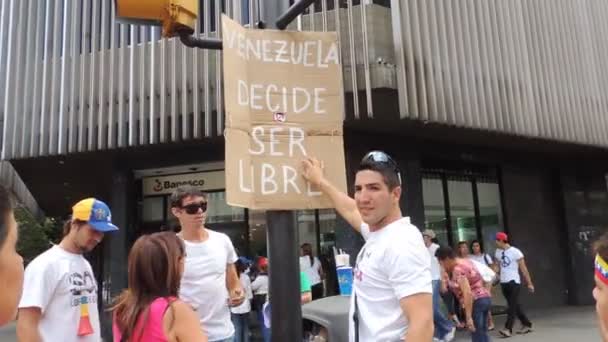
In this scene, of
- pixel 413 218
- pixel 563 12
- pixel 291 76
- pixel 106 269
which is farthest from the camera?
pixel 106 269

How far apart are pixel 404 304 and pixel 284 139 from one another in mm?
1271

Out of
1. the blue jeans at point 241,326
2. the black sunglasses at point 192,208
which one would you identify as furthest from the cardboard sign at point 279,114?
the blue jeans at point 241,326

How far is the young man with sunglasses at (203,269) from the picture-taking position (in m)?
4.02

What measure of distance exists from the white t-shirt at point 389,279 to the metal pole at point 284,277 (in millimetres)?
637

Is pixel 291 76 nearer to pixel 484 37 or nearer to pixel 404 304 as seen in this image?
pixel 404 304

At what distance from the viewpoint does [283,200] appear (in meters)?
3.28

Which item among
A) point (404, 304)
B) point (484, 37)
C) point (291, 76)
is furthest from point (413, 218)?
point (404, 304)

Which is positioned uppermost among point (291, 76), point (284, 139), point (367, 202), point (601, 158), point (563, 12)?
point (563, 12)

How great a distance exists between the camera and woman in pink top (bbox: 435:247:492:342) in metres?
8.49

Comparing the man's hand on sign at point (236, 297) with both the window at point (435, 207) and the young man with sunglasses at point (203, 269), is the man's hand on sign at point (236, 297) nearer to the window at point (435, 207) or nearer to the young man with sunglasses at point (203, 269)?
the young man with sunglasses at point (203, 269)

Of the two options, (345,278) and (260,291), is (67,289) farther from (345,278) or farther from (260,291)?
(260,291)

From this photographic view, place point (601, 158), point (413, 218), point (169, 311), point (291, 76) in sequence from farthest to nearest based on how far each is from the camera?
point (601, 158), point (413, 218), point (291, 76), point (169, 311)

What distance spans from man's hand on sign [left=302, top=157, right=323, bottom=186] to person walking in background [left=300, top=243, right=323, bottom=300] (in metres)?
8.38

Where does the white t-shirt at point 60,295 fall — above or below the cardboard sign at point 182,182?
below
